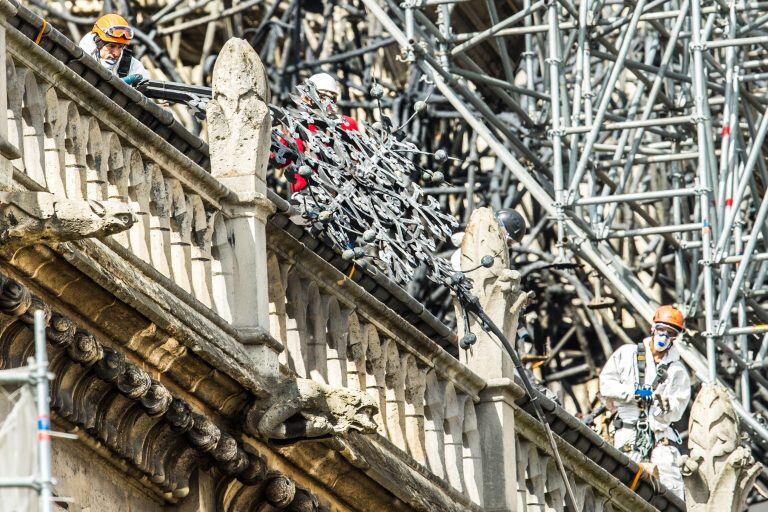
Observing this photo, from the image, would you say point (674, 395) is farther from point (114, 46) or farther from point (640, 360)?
point (114, 46)

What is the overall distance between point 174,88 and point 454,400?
2737 mm

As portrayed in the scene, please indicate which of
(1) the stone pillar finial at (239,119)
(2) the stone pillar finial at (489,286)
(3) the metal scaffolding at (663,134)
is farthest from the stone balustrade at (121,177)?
(3) the metal scaffolding at (663,134)

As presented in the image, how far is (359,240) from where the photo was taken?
15.2 m

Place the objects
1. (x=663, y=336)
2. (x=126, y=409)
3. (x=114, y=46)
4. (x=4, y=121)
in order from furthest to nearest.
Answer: (x=663, y=336)
(x=114, y=46)
(x=126, y=409)
(x=4, y=121)

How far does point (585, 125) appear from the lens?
865 inches

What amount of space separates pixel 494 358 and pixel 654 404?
116 inches

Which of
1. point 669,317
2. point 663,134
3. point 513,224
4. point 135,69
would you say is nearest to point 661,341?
point 669,317

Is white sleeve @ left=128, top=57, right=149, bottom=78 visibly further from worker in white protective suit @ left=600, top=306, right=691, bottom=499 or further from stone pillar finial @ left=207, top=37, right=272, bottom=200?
worker in white protective suit @ left=600, top=306, right=691, bottom=499

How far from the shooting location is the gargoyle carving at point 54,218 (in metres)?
11.3

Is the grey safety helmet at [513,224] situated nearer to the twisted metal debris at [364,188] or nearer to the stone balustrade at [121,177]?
the twisted metal debris at [364,188]

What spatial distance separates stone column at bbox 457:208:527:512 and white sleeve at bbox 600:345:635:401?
256 cm

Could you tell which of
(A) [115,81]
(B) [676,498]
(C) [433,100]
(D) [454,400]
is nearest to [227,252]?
(A) [115,81]

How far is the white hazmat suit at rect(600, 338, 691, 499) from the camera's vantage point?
726 inches

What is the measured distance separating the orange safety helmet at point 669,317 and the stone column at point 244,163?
582 centimetres
